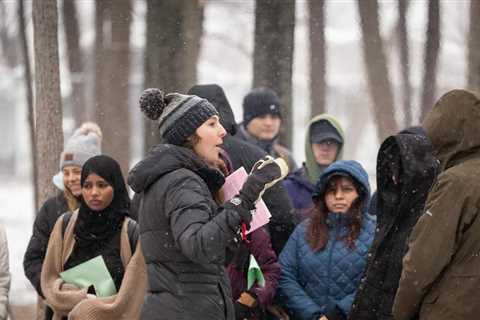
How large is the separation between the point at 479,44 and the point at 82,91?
1035cm

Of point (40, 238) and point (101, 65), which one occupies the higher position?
point (101, 65)

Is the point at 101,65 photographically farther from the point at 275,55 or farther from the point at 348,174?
the point at 348,174

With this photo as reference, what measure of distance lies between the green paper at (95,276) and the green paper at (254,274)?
796 millimetres

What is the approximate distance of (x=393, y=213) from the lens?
15.9 feet

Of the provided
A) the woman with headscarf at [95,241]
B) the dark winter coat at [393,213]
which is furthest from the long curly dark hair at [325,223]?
the woman with headscarf at [95,241]

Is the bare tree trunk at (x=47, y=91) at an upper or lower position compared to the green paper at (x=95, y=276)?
upper

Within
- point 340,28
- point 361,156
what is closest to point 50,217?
point 340,28

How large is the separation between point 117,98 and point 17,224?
947 centimetres

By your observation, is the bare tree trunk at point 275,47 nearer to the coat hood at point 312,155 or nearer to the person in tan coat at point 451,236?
the coat hood at point 312,155

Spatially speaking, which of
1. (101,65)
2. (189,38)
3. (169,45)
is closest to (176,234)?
(169,45)

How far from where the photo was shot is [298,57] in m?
12.2

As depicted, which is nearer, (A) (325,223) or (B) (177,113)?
(B) (177,113)

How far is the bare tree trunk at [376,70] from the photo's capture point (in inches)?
370

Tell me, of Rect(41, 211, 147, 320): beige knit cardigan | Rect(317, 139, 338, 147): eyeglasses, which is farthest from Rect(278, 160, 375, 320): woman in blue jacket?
Rect(317, 139, 338, 147): eyeglasses
